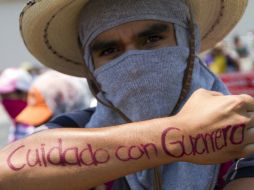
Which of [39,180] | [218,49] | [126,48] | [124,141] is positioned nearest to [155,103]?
[126,48]

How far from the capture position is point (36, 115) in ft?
14.1

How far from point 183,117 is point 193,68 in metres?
0.45

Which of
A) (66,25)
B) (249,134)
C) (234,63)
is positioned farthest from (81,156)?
(234,63)

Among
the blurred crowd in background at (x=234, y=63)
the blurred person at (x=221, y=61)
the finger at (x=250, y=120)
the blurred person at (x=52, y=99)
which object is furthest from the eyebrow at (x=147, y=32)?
the blurred person at (x=221, y=61)

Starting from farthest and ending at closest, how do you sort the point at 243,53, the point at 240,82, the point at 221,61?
1. the point at 243,53
2. the point at 221,61
3. the point at 240,82

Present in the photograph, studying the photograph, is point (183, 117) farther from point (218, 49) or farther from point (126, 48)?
point (218, 49)

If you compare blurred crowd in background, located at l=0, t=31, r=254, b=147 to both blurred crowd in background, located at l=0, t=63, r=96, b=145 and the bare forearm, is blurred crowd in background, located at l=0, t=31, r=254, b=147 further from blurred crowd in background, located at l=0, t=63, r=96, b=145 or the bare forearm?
the bare forearm

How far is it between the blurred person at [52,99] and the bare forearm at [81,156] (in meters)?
2.75

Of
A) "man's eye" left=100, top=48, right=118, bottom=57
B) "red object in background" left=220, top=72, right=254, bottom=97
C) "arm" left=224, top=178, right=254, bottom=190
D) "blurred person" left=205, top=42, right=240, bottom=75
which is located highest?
"man's eye" left=100, top=48, right=118, bottom=57

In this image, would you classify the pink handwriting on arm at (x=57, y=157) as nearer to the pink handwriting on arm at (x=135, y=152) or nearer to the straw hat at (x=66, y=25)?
the pink handwriting on arm at (x=135, y=152)

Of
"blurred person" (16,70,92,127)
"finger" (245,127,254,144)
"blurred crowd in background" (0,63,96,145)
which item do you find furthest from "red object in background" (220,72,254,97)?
"finger" (245,127,254,144)

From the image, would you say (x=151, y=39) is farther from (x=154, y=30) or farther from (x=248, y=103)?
(x=248, y=103)

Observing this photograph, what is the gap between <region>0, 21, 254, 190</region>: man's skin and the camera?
136 cm

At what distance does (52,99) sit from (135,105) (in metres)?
2.72
